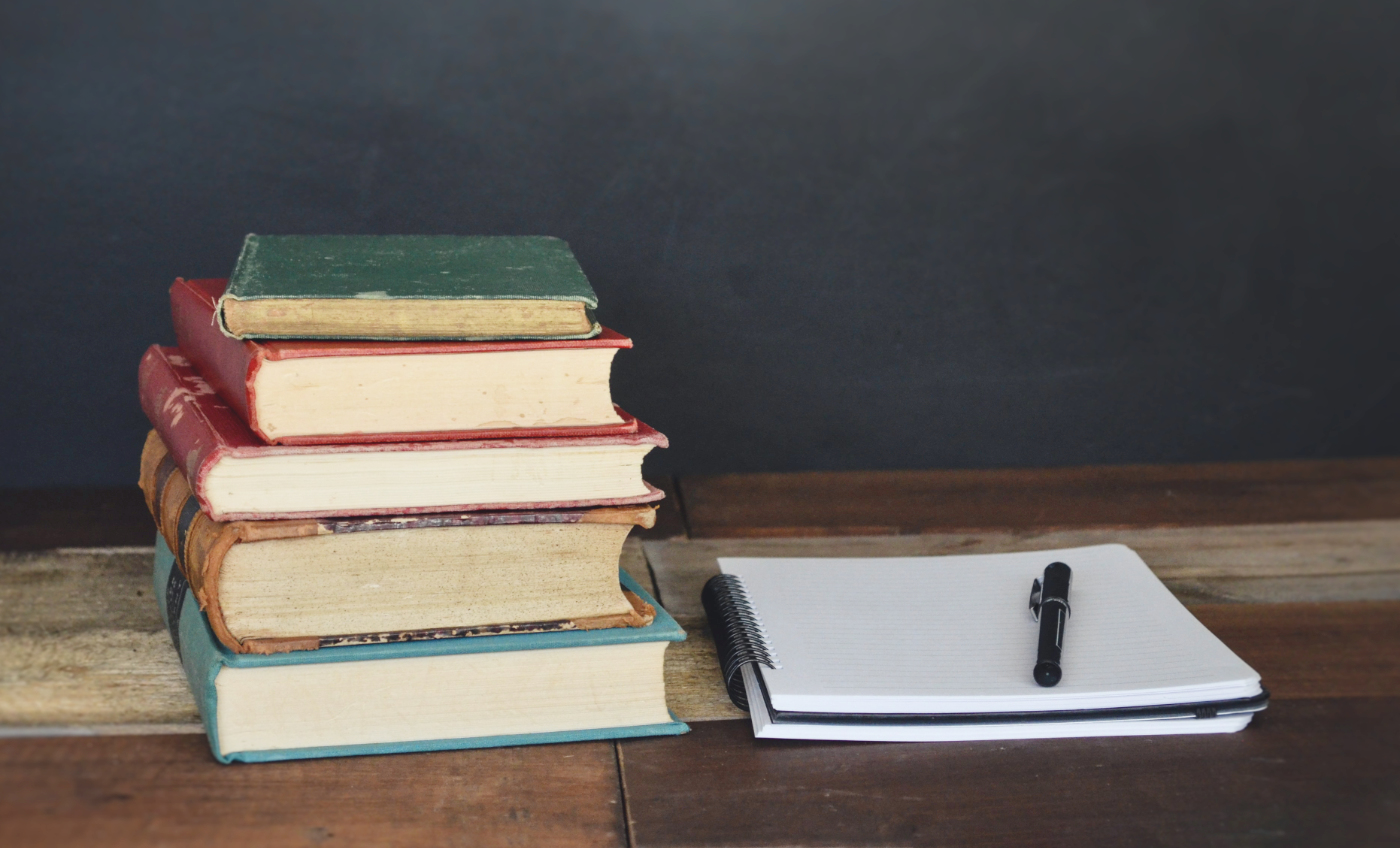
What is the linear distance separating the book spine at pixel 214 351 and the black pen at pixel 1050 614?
527 millimetres

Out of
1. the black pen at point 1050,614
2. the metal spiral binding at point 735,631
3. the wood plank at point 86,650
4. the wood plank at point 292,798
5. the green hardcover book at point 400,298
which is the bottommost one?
the wood plank at point 86,650

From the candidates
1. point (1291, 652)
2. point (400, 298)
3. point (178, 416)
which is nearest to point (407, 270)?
point (400, 298)

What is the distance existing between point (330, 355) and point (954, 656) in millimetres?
467

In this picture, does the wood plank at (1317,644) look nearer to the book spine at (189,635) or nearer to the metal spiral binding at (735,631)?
the metal spiral binding at (735,631)

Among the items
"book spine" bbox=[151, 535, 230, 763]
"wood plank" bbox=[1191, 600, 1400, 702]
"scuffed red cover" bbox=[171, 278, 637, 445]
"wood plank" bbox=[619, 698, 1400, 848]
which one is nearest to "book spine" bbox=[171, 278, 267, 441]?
"scuffed red cover" bbox=[171, 278, 637, 445]

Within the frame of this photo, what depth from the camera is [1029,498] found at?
1302 millimetres

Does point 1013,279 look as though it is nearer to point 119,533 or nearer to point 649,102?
point 649,102

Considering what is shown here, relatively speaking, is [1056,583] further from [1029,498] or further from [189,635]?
[189,635]

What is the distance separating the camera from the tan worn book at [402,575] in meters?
0.73

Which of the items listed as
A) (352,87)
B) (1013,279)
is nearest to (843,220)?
(1013,279)

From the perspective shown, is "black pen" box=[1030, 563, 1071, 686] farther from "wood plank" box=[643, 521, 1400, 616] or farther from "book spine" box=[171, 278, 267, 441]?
"book spine" box=[171, 278, 267, 441]

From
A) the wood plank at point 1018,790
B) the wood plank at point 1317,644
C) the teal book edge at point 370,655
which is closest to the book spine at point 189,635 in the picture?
the teal book edge at point 370,655

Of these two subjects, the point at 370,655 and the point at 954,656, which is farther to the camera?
the point at 954,656

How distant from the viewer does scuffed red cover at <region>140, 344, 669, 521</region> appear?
2.35ft
